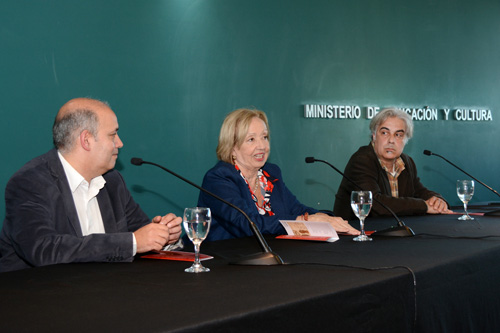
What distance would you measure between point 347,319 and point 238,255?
65 centimetres

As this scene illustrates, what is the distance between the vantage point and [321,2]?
5414mm

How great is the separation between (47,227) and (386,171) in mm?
2625

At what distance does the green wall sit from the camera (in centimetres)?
346

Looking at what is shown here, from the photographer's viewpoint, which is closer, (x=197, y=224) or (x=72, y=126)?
(x=197, y=224)

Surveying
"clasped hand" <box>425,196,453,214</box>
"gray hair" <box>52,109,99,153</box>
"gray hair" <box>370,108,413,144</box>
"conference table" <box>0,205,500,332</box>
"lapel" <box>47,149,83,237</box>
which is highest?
"gray hair" <box>370,108,413,144</box>

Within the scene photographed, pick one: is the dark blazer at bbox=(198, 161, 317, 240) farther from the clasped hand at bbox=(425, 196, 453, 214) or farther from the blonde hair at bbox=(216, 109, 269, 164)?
the clasped hand at bbox=(425, 196, 453, 214)

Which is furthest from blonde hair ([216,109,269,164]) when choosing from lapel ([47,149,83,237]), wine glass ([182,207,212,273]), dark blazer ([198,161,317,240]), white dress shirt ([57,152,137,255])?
wine glass ([182,207,212,273])

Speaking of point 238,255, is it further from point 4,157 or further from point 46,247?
point 4,157

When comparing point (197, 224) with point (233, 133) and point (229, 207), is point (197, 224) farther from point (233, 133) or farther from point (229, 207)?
point (233, 133)

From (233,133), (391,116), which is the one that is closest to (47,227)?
(233,133)

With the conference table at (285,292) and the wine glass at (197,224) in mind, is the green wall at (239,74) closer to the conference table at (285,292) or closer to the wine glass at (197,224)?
the conference table at (285,292)

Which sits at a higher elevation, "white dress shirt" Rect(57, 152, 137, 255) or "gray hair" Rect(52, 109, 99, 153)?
"gray hair" Rect(52, 109, 99, 153)

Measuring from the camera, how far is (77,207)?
7.59 feet

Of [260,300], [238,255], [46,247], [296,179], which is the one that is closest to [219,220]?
[238,255]
